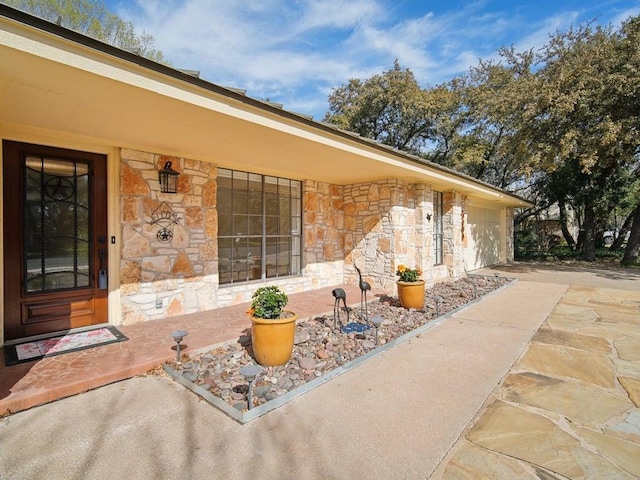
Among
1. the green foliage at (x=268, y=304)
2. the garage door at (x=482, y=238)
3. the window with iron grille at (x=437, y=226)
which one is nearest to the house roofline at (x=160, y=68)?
the green foliage at (x=268, y=304)

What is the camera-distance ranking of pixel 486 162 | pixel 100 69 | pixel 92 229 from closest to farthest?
pixel 100 69
pixel 92 229
pixel 486 162

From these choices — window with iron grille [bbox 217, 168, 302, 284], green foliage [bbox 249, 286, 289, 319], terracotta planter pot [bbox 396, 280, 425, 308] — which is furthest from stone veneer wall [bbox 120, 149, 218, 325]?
terracotta planter pot [bbox 396, 280, 425, 308]

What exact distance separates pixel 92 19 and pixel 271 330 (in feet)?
51.1

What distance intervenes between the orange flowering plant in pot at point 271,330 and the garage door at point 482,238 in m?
8.61

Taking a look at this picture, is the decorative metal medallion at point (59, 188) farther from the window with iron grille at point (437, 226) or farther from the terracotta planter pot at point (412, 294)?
the window with iron grille at point (437, 226)

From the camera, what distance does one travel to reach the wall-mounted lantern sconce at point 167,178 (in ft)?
15.1

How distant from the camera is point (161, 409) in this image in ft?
8.54

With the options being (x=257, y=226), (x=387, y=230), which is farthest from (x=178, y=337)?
(x=387, y=230)

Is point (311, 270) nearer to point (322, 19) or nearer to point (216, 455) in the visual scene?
point (216, 455)

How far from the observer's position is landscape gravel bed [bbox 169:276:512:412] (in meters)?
2.95

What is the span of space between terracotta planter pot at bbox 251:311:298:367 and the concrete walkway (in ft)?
1.92

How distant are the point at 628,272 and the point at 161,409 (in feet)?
45.7

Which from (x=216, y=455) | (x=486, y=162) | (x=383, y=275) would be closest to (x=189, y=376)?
(x=216, y=455)

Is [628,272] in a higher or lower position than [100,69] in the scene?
lower
